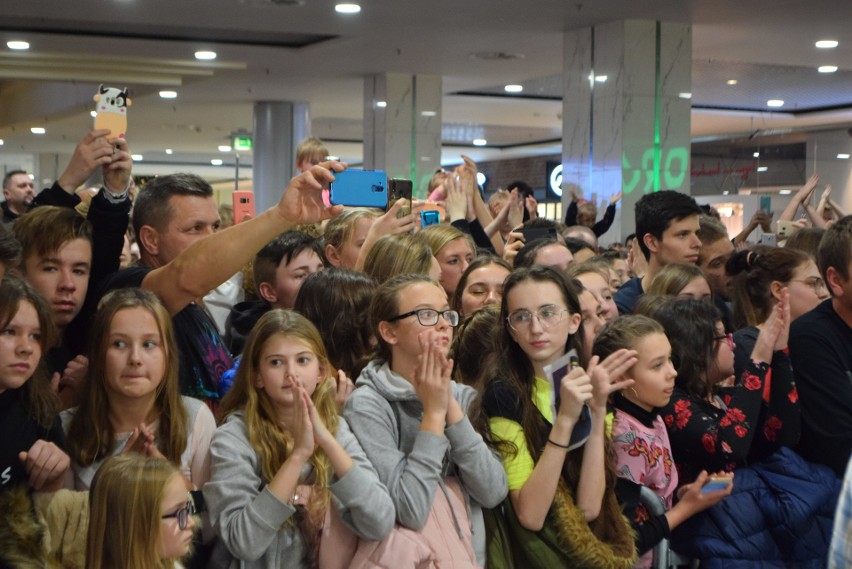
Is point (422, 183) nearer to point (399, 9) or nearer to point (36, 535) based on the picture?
point (399, 9)

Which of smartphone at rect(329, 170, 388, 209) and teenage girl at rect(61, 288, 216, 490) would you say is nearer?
teenage girl at rect(61, 288, 216, 490)

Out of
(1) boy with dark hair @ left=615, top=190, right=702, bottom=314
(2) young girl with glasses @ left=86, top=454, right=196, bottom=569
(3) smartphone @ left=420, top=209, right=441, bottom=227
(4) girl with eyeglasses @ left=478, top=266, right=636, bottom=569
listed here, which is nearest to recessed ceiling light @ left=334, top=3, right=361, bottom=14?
(3) smartphone @ left=420, top=209, right=441, bottom=227

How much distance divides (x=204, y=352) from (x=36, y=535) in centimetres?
84

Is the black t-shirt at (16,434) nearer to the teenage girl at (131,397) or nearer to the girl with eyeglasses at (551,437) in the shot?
the teenage girl at (131,397)

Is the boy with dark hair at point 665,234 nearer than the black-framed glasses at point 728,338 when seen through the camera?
No

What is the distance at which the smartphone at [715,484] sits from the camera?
3352 millimetres

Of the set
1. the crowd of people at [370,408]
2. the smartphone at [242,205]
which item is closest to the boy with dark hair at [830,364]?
the crowd of people at [370,408]

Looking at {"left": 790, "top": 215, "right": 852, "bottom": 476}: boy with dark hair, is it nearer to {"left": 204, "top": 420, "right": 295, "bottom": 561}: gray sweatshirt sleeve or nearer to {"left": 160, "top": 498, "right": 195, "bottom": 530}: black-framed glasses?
{"left": 204, "top": 420, "right": 295, "bottom": 561}: gray sweatshirt sleeve

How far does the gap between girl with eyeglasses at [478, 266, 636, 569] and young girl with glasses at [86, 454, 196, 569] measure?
0.96 meters

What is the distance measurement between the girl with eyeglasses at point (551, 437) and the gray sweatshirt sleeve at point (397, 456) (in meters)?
0.30

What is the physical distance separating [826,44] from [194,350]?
9333 millimetres

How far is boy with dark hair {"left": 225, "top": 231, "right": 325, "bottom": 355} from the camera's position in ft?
13.1

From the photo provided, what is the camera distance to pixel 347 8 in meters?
9.40

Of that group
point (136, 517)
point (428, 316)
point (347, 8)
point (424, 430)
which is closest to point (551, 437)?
point (424, 430)
